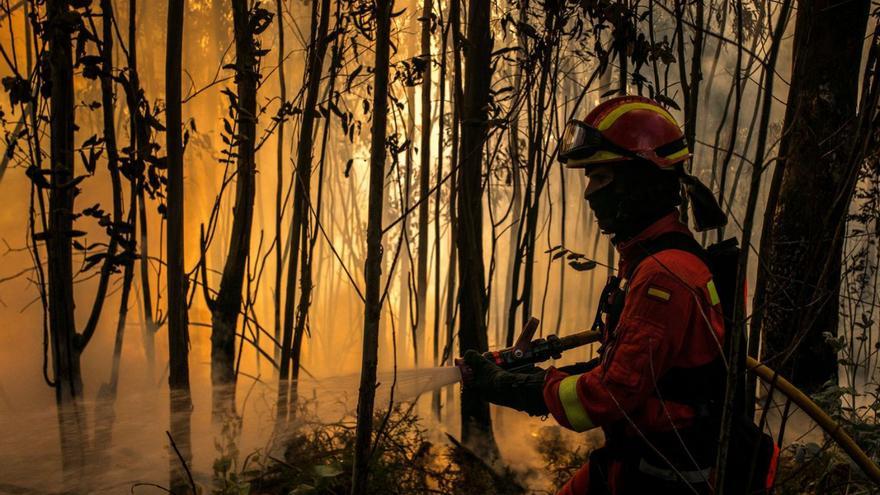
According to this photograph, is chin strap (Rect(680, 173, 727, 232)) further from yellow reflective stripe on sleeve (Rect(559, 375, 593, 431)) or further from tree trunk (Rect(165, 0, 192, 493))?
tree trunk (Rect(165, 0, 192, 493))

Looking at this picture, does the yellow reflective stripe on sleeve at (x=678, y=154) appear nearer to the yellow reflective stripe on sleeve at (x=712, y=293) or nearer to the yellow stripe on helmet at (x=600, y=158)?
the yellow stripe on helmet at (x=600, y=158)

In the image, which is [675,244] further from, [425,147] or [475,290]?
[425,147]

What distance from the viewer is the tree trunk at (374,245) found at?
157 cm

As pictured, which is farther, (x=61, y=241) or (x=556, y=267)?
(x=556, y=267)

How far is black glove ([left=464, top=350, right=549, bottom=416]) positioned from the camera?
5.91 feet

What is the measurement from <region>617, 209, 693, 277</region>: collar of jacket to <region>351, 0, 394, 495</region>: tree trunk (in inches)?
26.8

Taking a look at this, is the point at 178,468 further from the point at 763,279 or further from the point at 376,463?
the point at 763,279

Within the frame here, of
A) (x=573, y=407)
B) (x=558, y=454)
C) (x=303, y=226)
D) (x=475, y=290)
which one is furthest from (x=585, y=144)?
(x=558, y=454)

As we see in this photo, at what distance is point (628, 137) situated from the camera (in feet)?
5.90

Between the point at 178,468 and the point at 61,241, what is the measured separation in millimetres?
1124

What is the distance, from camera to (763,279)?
138 centimetres

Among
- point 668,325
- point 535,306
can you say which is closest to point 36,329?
point 668,325

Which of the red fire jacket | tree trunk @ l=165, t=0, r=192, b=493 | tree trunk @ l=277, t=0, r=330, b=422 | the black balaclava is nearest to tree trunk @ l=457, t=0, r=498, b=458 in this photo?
tree trunk @ l=277, t=0, r=330, b=422

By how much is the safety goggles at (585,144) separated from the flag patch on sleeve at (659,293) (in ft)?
1.27
